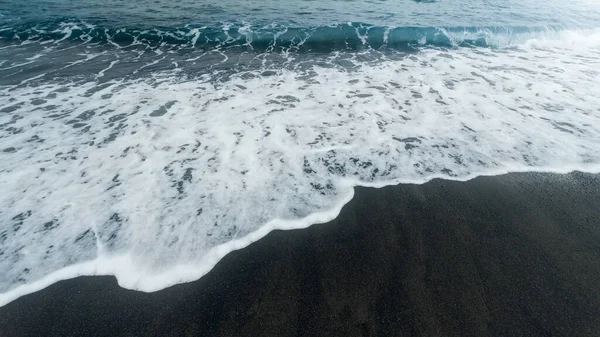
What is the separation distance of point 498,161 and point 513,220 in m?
1.40

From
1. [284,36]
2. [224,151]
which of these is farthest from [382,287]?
[284,36]

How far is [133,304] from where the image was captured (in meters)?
2.71

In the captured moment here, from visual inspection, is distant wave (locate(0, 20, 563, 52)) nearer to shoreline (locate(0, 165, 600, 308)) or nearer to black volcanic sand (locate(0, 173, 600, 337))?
shoreline (locate(0, 165, 600, 308))

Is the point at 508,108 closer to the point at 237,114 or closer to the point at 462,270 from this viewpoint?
the point at 462,270

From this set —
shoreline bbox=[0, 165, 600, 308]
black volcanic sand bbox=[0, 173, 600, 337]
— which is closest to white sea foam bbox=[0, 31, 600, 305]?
shoreline bbox=[0, 165, 600, 308]

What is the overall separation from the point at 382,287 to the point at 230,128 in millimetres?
3968

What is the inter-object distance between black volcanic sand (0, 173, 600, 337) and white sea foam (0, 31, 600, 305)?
25 centimetres

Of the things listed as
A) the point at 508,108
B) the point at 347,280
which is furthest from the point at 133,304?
the point at 508,108

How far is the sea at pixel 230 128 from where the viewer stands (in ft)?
11.2

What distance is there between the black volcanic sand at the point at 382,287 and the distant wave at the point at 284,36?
8843 mm

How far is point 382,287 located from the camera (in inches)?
110

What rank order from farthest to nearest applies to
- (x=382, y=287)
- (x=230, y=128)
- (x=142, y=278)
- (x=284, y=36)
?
(x=284, y=36), (x=230, y=128), (x=142, y=278), (x=382, y=287)

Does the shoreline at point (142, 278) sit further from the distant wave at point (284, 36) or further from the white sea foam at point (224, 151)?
the distant wave at point (284, 36)

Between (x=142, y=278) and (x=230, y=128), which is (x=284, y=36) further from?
(x=142, y=278)
